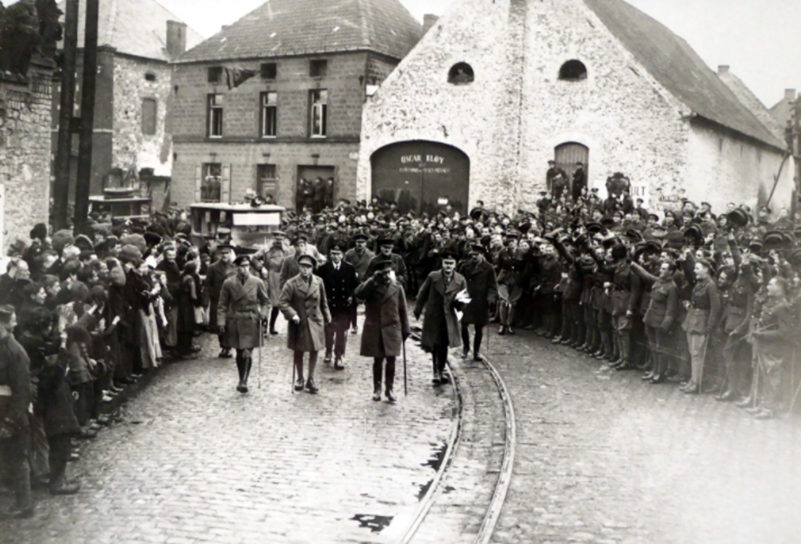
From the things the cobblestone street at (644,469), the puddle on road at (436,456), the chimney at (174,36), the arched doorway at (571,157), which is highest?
the chimney at (174,36)

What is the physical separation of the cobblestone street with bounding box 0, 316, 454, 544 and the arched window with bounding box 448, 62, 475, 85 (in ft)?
57.8

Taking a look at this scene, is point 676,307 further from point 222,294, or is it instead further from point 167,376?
point 167,376

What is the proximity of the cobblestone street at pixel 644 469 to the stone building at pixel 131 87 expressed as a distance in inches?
427

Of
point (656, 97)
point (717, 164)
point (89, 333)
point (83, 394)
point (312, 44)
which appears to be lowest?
point (83, 394)

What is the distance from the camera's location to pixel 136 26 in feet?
62.0

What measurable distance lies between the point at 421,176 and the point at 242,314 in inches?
730

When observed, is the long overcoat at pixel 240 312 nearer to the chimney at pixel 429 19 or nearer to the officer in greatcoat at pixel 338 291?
the officer in greatcoat at pixel 338 291

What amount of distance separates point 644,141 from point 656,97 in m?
1.29

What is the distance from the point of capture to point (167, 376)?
12.0 metres

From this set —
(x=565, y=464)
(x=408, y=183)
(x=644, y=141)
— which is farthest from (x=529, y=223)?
(x=408, y=183)

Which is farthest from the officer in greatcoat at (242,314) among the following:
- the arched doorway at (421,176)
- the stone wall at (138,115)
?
Answer: the arched doorway at (421,176)

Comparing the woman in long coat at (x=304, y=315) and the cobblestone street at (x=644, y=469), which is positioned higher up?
the woman in long coat at (x=304, y=315)

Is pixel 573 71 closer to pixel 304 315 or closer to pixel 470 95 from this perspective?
pixel 470 95

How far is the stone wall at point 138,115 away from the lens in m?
22.8
